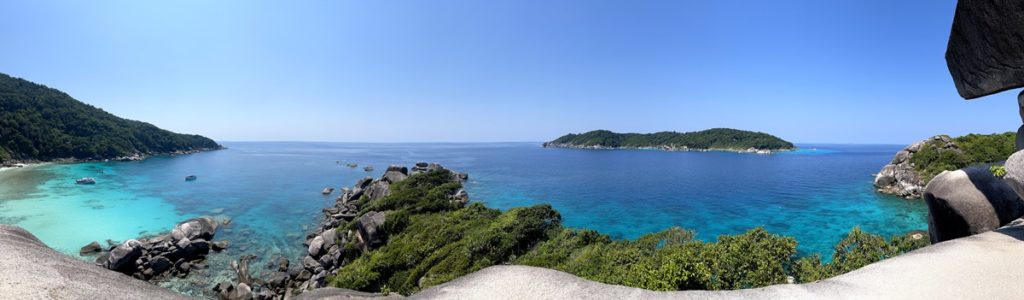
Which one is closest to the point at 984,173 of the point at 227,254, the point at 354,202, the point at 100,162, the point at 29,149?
the point at 227,254

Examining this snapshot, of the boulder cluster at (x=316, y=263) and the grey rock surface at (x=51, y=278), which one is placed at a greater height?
the grey rock surface at (x=51, y=278)

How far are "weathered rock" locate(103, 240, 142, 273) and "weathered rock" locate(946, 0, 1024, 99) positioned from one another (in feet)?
145

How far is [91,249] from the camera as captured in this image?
2928cm

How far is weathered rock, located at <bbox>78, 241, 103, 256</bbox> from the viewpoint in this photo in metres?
28.8

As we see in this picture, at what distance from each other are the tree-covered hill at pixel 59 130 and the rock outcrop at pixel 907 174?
535ft

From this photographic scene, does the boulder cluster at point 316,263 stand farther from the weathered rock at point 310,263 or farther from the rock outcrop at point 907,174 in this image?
the rock outcrop at point 907,174

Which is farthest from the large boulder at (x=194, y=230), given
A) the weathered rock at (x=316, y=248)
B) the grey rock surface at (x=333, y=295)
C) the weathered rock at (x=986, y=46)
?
the weathered rock at (x=986, y=46)

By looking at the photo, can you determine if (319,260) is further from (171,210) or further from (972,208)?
(972,208)

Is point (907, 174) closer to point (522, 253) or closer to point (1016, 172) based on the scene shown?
point (1016, 172)

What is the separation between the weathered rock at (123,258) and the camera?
975 inches

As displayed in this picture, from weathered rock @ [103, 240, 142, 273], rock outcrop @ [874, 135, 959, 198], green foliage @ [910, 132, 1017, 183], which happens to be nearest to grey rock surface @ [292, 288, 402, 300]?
weathered rock @ [103, 240, 142, 273]

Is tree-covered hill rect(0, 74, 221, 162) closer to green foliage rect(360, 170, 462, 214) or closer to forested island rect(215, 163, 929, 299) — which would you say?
green foliage rect(360, 170, 462, 214)

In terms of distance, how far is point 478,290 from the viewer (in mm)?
8219

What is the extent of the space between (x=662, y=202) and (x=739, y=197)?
13160 mm
